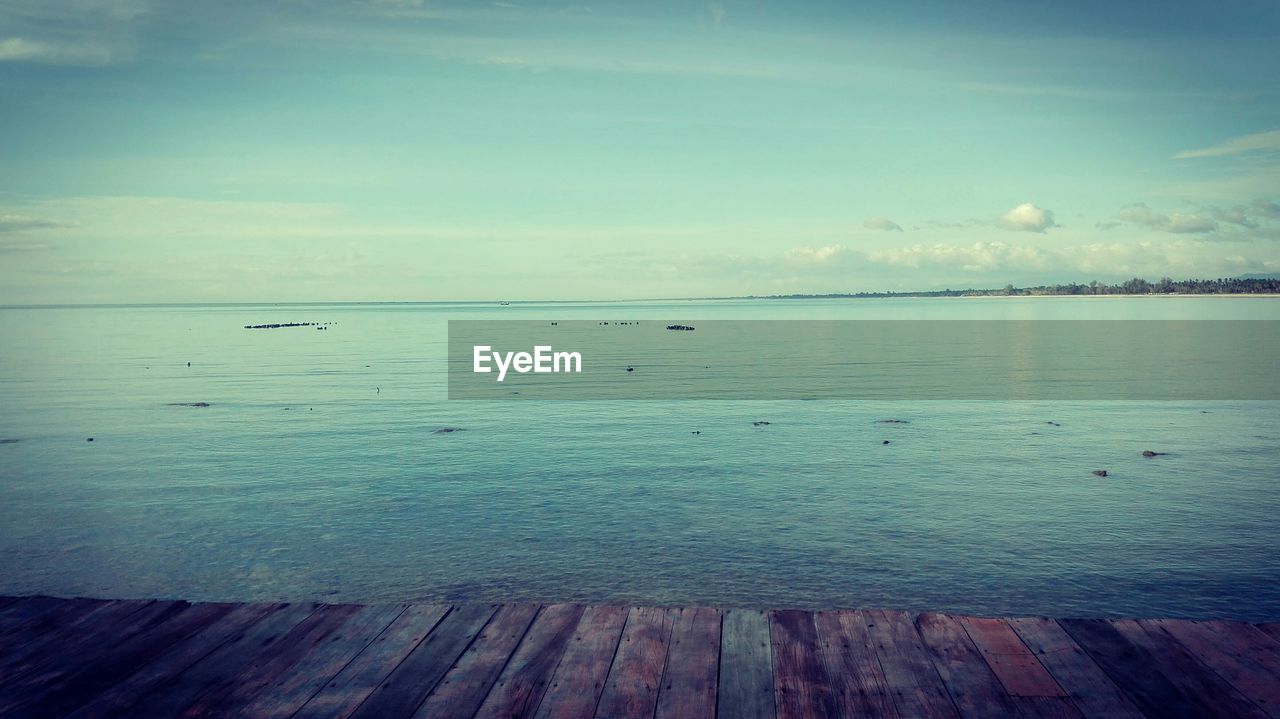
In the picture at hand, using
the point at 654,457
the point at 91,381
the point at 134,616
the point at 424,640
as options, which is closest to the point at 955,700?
the point at 424,640

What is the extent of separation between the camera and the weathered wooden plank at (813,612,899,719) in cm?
641

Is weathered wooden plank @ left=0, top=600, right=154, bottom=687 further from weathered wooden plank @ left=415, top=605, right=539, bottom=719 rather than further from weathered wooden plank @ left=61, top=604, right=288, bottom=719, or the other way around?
weathered wooden plank @ left=415, top=605, right=539, bottom=719

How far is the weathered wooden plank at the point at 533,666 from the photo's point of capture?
643cm

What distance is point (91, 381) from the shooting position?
168ft

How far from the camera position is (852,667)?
7109 millimetres

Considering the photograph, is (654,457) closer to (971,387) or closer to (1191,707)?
(1191,707)

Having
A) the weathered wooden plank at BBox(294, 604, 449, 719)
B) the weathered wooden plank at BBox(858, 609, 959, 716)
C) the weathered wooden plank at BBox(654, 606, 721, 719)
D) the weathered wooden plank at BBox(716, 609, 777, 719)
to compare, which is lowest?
the weathered wooden plank at BBox(294, 604, 449, 719)

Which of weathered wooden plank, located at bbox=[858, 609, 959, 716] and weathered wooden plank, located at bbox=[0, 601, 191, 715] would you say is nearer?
weathered wooden plank, located at bbox=[858, 609, 959, 716]

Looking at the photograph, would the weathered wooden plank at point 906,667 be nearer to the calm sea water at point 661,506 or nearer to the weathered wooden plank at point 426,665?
the weathered wooden plank at point 426,665

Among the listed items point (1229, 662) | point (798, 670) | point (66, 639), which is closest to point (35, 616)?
point (66, 639)

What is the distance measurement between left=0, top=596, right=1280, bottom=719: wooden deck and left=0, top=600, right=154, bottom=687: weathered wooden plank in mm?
24

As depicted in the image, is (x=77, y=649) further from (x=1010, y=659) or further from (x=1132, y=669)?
(x=1132, y=669)

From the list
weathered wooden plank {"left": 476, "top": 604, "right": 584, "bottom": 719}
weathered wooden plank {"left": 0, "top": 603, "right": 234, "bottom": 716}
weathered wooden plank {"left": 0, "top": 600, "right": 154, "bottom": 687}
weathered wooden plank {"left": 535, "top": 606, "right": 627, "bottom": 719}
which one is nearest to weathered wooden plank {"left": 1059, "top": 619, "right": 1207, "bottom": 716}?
weathered wooden plank {"left": 535, "top": 606, "right": 627, "bottom": 719}

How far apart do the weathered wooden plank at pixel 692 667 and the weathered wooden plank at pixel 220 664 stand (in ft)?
11.9
